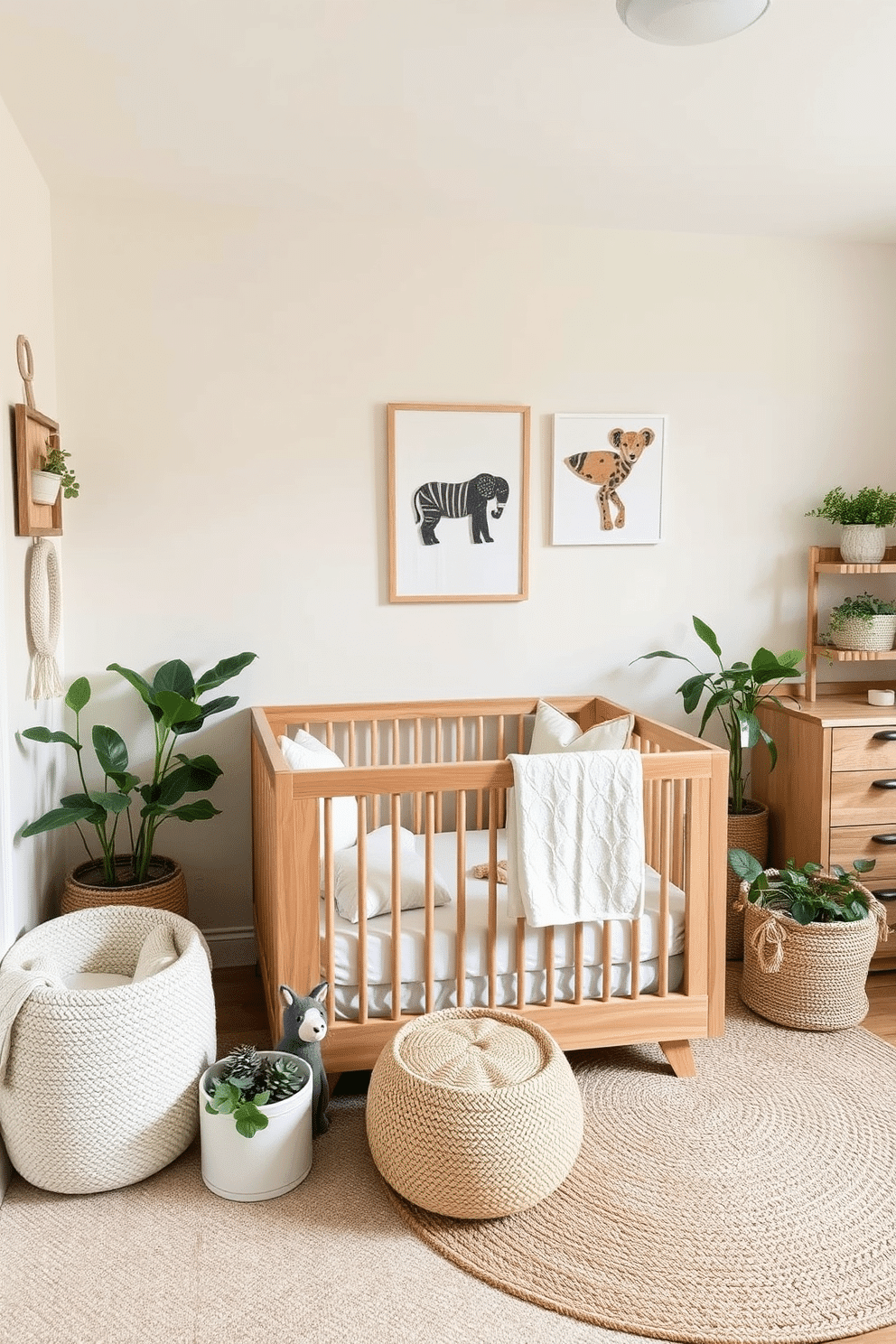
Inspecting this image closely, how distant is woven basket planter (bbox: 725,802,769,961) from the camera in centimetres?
334

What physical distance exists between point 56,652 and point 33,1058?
127cm

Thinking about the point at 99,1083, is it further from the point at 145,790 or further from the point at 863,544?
the point at 863,544

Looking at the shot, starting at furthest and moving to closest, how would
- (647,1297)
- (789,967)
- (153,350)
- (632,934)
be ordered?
1. (153,350)
2. (789,967)
3. (632,934)
4. (647,1297)

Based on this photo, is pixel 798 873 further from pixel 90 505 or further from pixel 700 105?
pixel 90 505

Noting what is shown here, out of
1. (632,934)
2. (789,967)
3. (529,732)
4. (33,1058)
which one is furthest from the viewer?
(529,732)

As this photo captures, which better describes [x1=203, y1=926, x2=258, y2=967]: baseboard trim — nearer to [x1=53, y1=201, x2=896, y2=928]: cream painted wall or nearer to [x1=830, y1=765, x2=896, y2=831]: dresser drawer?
[x1=53, y1=201, x2=896, y2=928]: cream painted wall

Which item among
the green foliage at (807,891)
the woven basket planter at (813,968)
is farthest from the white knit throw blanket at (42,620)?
the woven basket planter at (813,968)

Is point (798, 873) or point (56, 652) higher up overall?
point (56, 652)

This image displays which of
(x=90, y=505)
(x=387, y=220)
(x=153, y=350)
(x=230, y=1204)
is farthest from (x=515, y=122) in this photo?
(x=230, y=1204)

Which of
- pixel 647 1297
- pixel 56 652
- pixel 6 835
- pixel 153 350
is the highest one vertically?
pixel 153 350

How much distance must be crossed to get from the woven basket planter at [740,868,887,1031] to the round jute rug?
0.16m

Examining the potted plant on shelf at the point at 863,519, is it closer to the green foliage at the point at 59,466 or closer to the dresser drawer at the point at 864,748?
the dresser drawer at the point at 864,748

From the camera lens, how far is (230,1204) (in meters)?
2.06

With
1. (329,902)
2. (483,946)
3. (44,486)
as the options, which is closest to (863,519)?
(483,946)
